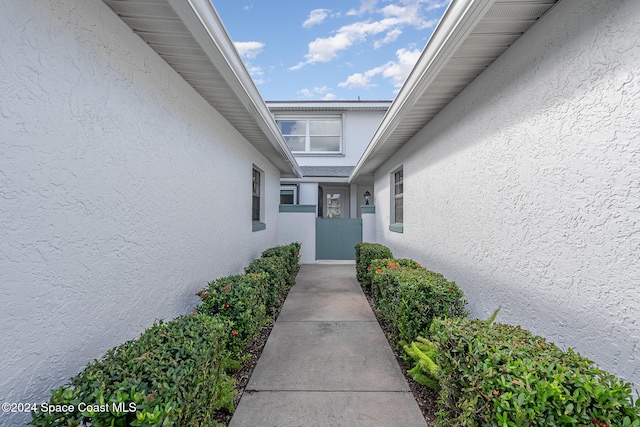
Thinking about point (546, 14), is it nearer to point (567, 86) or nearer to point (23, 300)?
point (567, 86)

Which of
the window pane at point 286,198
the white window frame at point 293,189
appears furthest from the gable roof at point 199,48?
the window pane at point 286,198

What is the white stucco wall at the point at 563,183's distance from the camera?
1690mm

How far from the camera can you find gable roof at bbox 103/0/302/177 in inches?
82.5

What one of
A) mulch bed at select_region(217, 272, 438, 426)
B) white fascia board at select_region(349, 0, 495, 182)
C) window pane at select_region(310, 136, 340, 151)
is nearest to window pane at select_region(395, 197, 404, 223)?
white fascia board at select_region(349, 0, 495, 182)

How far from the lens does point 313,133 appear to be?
1331 centimetres

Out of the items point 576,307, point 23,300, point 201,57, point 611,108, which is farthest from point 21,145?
point 576,307

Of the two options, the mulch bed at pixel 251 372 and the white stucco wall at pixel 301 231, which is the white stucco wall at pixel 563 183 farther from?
the white stucco wall at pixel 301 231

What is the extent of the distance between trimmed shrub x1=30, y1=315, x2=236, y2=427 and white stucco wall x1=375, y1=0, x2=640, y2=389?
264cm

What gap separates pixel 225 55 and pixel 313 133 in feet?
35.5

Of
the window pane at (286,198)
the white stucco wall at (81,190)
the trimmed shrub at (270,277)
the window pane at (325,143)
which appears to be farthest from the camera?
the window pane at (325,143)

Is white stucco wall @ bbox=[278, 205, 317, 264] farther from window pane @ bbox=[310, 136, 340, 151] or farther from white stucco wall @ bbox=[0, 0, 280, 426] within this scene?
white stucco wall @ bbox=[0, 0, 280, 426]

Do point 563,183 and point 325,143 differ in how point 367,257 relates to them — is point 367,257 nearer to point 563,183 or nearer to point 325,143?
point 563,183

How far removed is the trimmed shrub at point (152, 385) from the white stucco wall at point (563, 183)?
2.64 m

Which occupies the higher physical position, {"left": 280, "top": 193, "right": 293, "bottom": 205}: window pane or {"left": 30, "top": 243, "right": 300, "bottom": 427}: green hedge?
{"left": 280, "top": 193, "right": 293, "bottom": 205}: window pane
